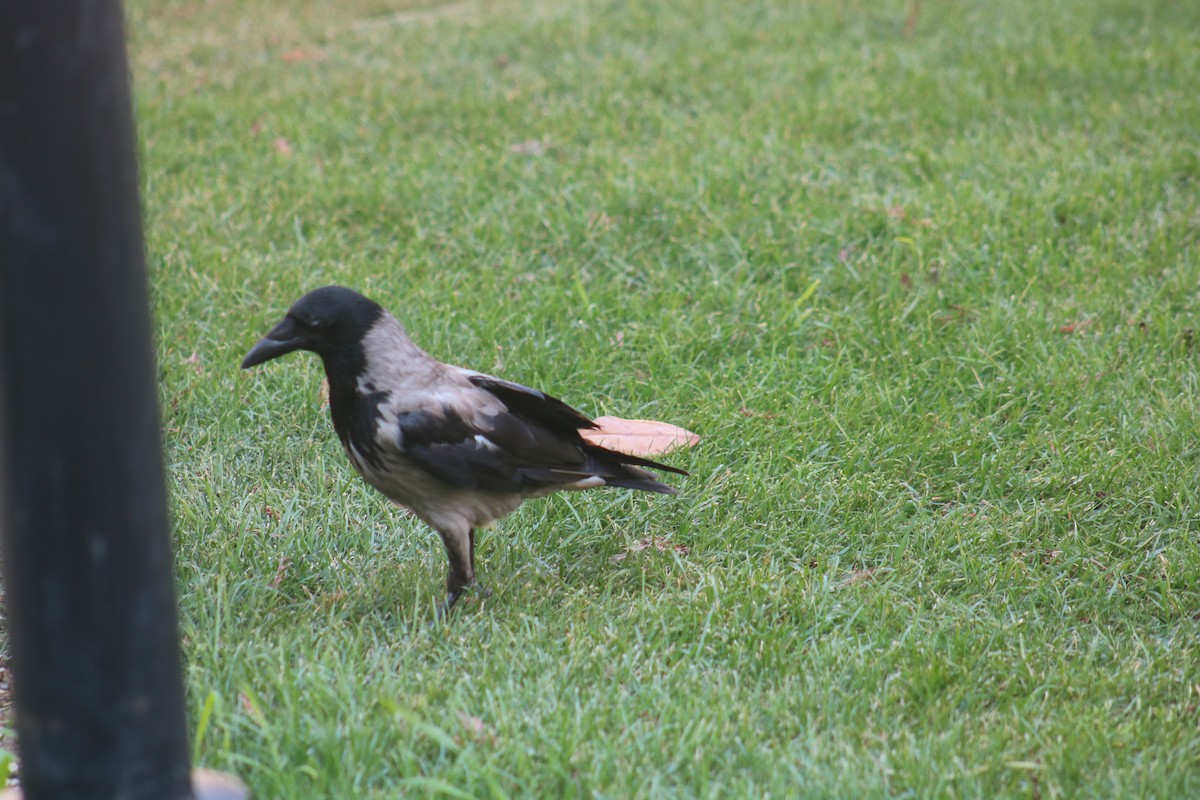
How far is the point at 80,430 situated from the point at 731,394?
10.2ft

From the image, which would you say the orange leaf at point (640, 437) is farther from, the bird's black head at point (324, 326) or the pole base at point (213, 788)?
the pole base at point (213, 788)

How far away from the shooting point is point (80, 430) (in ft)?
6.85

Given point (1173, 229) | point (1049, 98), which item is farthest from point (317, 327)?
point (1049, 98)

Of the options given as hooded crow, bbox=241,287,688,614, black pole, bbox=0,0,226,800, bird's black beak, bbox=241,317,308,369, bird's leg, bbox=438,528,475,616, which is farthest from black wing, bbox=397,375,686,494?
black pole, bbox=0,0,226,800

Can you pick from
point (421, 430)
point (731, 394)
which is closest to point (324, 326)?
point (421, 430)

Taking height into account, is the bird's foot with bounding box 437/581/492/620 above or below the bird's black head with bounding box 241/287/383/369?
below

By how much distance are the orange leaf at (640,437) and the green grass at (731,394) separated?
0.09 metres

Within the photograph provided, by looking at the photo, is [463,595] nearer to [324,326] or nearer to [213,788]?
[324,326]

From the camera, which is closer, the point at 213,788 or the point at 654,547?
the point at 213,788

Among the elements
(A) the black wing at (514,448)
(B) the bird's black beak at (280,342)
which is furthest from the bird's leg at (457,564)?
(B) the bird's black beak at (280,342)

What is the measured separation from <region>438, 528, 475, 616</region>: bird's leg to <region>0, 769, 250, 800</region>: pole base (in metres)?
1.06

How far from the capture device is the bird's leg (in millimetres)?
3623

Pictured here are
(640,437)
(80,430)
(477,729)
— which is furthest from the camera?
(640,437)

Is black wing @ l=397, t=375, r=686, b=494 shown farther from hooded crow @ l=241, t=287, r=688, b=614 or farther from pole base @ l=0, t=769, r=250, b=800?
pole base @ l=0, t=769, r=250, b=800
